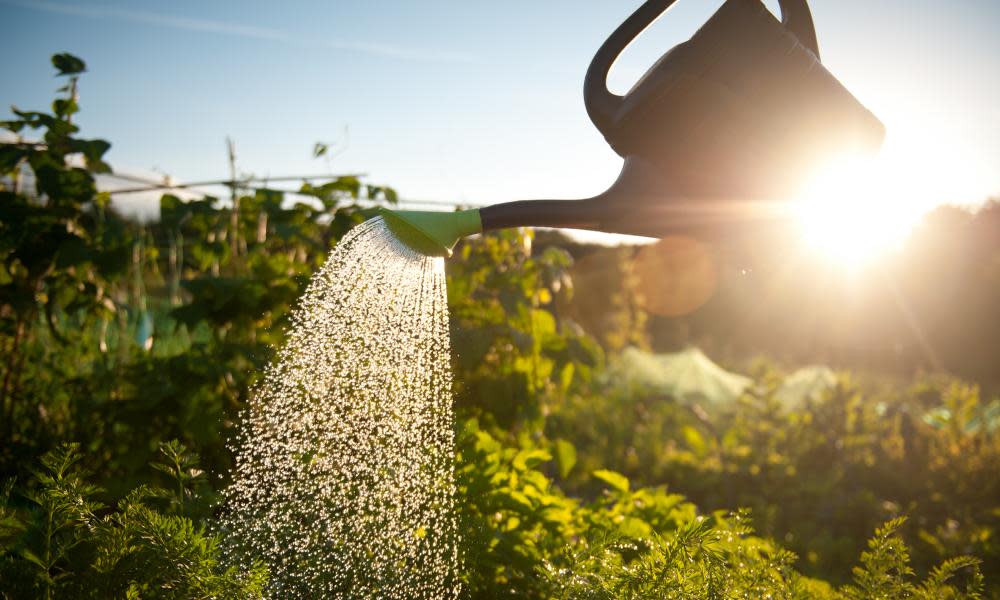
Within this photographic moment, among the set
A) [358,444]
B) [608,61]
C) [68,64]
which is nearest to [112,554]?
[358,444]

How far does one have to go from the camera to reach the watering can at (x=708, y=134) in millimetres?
1089

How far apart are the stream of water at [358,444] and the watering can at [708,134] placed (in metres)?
0.27

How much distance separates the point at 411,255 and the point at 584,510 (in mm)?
821

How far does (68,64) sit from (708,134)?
7.59ft

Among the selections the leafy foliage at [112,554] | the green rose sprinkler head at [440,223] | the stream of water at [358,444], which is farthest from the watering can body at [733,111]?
the leafy foliage at [112,554]

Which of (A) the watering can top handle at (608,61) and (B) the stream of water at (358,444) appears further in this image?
(B) the stream of water at (358,444)

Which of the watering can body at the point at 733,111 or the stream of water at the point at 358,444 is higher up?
the watering can body at the point at 733,111

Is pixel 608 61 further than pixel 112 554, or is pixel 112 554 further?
pixel 608 61

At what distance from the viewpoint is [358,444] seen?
58.9 inches

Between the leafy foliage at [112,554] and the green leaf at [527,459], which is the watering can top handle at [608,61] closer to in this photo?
the green leaf at [527,459]

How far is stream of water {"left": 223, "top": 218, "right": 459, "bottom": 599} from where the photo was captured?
1.28 meters

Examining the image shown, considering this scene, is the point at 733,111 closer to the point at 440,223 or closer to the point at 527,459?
the point at 440,223

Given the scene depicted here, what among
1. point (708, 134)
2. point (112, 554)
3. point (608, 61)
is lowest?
point (112, 554)

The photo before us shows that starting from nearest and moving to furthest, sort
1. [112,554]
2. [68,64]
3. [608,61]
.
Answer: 1. [112,554]
2. [608,61]
3. [68,64]
